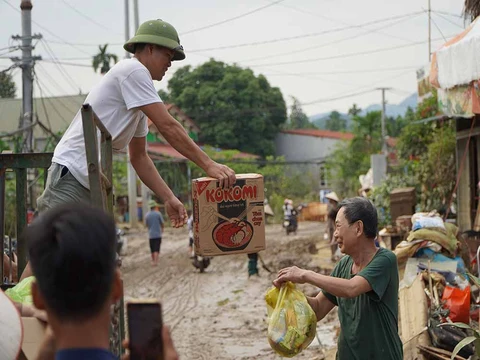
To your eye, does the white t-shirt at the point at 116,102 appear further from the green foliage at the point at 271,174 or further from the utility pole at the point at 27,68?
the green foliage at the point at 271,174

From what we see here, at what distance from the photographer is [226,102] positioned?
5497 centimetres

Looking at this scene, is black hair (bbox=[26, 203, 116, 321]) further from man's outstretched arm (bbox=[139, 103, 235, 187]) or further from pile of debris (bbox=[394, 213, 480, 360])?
pile of debris (bbox=[394, 213, 480, 360])

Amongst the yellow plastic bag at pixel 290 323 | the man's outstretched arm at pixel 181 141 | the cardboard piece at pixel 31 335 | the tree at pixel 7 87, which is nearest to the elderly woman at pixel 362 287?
the yellow plastic bag at pixel 290 323

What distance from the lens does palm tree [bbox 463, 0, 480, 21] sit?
9.84m

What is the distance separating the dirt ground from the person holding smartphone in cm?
540

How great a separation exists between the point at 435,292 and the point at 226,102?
157 feet

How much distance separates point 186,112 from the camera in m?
55.3

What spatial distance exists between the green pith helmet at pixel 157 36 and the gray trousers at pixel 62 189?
0.85 metres

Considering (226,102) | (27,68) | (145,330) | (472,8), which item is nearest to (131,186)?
(27,68)

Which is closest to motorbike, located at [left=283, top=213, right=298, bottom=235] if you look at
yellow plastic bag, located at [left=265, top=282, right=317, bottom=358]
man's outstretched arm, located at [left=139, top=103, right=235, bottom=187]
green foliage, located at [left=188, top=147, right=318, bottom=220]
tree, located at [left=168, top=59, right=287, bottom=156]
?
green foliage, located at [left=188, top=147, right=318, bottom=220]

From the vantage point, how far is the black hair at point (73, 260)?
1.89 m

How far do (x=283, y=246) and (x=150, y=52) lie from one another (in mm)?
19341

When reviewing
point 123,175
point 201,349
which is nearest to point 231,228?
point 201,349

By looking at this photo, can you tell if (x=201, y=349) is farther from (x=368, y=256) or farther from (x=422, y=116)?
(x=422, y=116)
